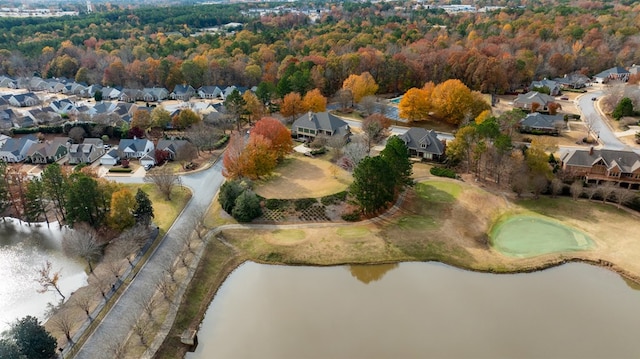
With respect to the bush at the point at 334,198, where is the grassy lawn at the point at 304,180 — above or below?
below

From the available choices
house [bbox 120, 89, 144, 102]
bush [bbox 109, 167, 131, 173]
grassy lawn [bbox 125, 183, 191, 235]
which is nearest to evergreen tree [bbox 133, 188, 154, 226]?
grassy lawn [bbox 125, 183, 191, 235]

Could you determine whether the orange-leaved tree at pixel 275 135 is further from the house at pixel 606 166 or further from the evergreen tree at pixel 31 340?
the house at pixel 606 166

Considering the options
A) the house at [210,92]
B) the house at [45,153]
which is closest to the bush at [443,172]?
the house at [45,153]

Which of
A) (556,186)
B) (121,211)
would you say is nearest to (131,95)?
(121,211)

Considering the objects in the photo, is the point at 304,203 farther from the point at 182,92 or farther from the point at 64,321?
the point at 182,92

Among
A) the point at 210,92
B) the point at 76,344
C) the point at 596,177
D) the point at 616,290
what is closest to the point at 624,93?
the point at 596,177

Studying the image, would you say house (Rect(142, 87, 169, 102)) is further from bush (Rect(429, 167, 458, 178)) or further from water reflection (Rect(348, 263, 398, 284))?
water reflection (Rect(348, 263, 398, 284))

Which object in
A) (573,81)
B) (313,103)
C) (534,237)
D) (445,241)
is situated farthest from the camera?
(573,81)
